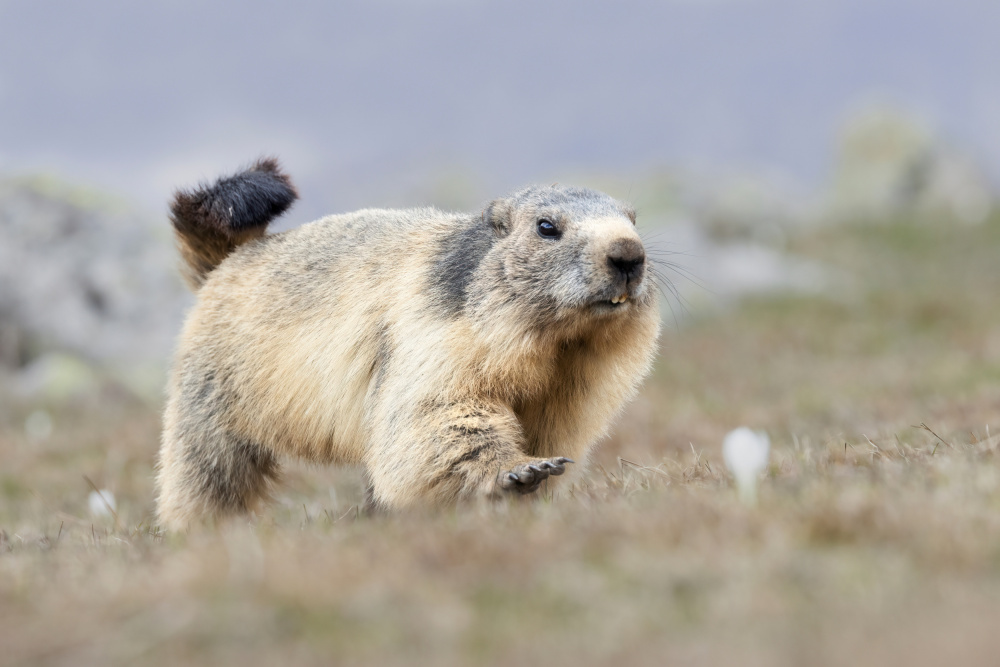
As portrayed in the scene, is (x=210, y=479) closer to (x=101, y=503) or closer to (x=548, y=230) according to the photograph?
(x=101, y=503)

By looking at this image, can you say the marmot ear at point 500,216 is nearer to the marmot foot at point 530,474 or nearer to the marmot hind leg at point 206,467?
the marmot foot at point 530,474

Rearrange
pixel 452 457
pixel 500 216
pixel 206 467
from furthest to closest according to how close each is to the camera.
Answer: pixel 206 467 → pixel 500 216 → pixel 452 457

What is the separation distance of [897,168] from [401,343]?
3848 cm

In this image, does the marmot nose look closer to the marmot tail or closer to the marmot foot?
the marmot foot

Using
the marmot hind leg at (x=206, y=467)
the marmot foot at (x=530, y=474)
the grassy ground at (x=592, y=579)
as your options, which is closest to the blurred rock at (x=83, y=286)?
the marmot hind leg at (x=206, y=467)

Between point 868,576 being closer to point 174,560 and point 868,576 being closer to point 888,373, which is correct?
point 174,560

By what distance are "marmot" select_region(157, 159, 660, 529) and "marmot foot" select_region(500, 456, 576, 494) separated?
1 cm

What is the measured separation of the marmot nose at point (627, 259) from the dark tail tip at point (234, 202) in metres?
3.16

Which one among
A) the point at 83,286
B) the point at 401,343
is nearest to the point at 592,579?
the point at 401,343

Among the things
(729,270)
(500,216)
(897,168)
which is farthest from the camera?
(897,168)

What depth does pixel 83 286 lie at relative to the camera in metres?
17.5

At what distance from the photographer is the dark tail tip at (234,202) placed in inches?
285

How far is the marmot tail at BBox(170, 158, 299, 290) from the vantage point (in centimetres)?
725

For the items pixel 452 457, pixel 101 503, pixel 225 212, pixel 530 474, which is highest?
pixel 225 212
